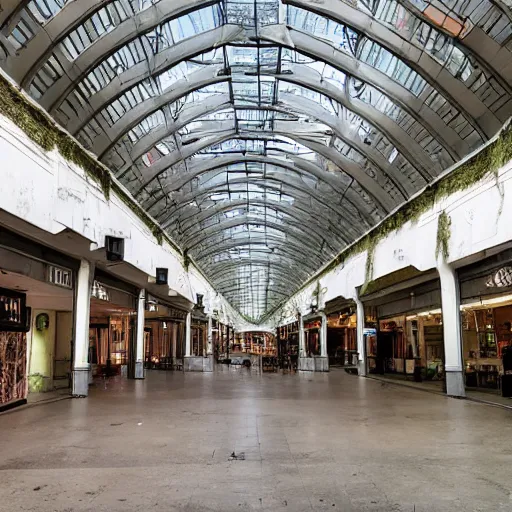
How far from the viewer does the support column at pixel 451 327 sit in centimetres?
1381

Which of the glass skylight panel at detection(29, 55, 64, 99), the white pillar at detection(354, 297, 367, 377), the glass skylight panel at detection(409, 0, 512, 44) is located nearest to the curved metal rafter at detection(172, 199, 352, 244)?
the white pillar at detection(354, 297, 367, 377)

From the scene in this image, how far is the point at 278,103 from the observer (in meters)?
17.0

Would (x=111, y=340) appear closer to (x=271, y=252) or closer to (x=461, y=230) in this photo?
(x=461, y=230)

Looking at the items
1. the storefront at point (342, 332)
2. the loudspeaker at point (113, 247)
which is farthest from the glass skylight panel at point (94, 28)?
the storefront at point (342, 332)

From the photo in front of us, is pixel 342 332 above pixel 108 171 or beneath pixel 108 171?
beneath

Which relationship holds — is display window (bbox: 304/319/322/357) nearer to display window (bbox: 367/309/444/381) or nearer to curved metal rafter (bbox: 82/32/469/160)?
display window (bbox: 367/309/444/381)

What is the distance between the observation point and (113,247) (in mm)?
13102

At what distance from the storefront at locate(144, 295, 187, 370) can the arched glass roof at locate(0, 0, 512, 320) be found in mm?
8681

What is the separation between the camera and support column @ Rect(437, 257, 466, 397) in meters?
13.8

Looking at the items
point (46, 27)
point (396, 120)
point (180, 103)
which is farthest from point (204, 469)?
point (180, 103)

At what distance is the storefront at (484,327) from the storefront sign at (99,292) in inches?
380

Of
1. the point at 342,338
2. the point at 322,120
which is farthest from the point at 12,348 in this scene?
the point at 342,338

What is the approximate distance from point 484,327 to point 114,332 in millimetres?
14950

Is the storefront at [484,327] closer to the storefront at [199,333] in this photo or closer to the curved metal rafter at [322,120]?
the curved metal rafter at [322,120]
